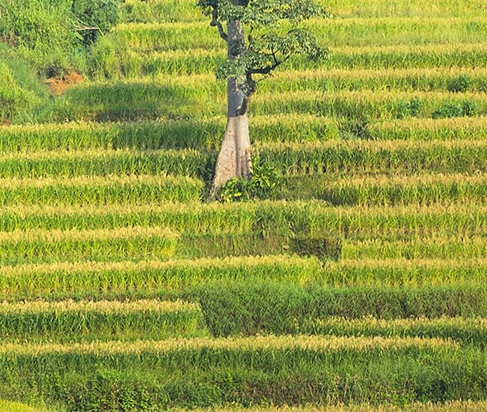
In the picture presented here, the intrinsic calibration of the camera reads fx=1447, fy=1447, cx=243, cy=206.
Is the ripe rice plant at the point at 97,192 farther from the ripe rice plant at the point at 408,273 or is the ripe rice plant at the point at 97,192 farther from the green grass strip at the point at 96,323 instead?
the green grass strip at the point at 96,323

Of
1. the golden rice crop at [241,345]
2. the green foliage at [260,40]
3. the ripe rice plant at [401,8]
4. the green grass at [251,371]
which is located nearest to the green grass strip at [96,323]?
the golden rice crop at [241,345]

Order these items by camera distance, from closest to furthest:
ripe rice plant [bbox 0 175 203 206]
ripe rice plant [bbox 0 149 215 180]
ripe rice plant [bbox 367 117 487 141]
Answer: ripe rice plant [bbox 0 175 203 206]
ripe rice plant [bbox 0 149 215 180]
ripe rice plant [bbox 367 117 487 141]

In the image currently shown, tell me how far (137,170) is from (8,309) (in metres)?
5.35

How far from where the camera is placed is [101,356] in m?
16.0

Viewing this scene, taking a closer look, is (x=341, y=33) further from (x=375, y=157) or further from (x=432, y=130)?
(x=375, y=157)

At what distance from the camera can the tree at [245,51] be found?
20.6m

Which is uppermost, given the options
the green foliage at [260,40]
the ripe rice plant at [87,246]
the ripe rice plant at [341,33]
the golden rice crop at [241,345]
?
the green foliage at [260,40]

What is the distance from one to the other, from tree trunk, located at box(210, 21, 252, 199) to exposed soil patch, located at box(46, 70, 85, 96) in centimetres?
671

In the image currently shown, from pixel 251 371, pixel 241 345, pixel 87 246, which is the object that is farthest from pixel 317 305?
pixel 87 246

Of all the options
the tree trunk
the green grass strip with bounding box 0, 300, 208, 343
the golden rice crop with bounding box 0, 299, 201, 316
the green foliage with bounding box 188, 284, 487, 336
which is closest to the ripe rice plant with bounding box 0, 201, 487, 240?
the tree trunk

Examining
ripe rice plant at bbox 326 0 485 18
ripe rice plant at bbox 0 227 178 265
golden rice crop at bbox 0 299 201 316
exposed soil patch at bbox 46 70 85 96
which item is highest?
ripe rice plant at bbox 326 0 485 18

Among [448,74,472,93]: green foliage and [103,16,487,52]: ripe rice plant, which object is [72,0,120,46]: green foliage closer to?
[103,16,487,52]: ripe rice plant

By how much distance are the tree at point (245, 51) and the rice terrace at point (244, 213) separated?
0.04 meters

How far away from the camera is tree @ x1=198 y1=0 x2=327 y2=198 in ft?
67.7
